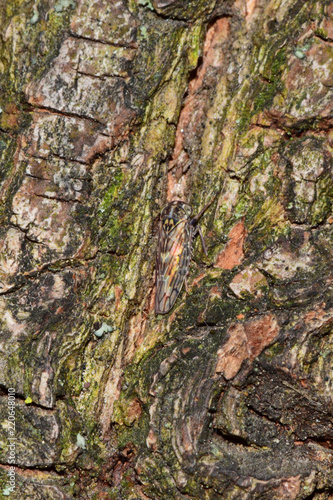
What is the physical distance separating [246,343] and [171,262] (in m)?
0.84

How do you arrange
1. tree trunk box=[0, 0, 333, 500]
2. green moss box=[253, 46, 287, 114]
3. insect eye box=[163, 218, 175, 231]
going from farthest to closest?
insect eye box=[163, 218, 175, 231]
green moss box=[253, 46, 287, 114]
tree trunk box=[0, 0, 333, 500]

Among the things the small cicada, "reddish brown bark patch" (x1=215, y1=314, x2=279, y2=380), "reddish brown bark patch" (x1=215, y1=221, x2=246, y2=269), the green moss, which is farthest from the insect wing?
the green moss

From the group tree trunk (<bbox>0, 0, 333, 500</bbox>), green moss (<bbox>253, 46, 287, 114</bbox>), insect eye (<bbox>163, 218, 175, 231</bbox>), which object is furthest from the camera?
insect eye (<bbox>163, 218, 175, 231</bbox>)

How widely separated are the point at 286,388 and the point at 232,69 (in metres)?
2.01

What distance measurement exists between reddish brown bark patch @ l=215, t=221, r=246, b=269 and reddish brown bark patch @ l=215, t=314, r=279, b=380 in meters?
0.40

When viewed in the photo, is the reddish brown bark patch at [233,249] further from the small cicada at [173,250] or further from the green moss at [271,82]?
the green moss at [271,82]

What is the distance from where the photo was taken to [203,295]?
9.80 ft

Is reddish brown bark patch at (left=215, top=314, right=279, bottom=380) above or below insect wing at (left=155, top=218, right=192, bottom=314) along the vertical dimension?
below

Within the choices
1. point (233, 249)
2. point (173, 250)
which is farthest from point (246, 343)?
point (173, 250)

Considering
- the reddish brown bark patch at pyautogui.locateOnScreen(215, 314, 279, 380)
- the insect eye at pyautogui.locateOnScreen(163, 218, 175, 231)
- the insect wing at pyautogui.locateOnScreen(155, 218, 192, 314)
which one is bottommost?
the reddish brown bark patch at pyautogui.locateOnScreen(215, 314, 279, 380)

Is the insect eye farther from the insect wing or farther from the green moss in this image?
the green moss

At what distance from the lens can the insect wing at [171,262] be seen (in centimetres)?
309

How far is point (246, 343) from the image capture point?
2842 millimetres

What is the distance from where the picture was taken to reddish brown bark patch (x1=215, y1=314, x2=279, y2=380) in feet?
9.28
